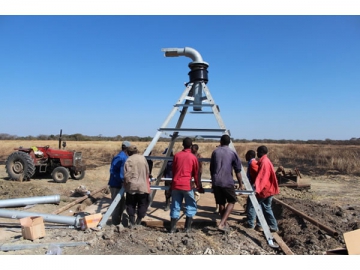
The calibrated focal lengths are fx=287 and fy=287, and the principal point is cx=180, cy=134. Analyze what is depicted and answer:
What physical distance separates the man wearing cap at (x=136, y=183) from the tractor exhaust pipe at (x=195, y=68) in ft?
5.05

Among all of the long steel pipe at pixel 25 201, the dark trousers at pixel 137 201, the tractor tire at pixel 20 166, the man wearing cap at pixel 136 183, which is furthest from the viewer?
the tractor tire at pixel 20 166

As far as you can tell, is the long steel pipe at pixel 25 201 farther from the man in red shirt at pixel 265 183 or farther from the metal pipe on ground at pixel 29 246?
the man in red shirt at pixel 265 183

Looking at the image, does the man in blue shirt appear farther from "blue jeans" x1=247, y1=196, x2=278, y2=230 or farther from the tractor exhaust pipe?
the tractor exhaust pipe

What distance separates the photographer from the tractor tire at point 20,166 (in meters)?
11.6

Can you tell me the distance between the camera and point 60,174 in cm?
1184

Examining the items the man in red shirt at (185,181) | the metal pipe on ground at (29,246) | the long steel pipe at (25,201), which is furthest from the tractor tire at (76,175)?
the man in red shirt at (185,181)

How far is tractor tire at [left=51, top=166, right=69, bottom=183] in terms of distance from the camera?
11.8 metres

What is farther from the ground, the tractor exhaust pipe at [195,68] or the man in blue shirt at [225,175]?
the tractor exhaust pipe at [195,68]

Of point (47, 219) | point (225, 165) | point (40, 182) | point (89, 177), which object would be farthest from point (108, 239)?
point (89, 177)

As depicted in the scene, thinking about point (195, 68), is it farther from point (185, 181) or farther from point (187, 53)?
point (185, 181)

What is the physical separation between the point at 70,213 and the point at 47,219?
114cm

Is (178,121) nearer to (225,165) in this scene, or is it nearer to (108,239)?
(225,165)

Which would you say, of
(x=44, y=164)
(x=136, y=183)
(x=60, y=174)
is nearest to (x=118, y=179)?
(x=136, y=183)

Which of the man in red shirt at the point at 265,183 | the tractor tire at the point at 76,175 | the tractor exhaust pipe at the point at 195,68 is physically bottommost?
the tractor tire at the point at 76,175
